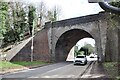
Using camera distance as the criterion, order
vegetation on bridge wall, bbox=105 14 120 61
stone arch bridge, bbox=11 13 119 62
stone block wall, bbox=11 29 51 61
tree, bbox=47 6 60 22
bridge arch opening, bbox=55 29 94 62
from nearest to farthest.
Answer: vegetation on bridge wall, bbox=105 14 120 61 < tree, bbox=47 6 60 22 < stone arch bridge, bbox=11 13 119 62 < stone block wall, bbox=11 29 51 61 < bridge arch opening, bbox=55 29 94 62

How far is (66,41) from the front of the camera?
35438 mm

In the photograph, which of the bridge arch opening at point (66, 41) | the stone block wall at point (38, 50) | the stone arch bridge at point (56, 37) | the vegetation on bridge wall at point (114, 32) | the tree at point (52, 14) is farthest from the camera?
the bridge arch opening at point (66, 41)

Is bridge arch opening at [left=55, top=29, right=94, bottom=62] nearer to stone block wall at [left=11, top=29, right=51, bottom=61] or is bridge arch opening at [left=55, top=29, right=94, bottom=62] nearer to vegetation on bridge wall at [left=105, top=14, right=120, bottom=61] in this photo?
stone block wall at [left=11, top=29, right=51, bottom=61]

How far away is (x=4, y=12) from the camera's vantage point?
20422mm

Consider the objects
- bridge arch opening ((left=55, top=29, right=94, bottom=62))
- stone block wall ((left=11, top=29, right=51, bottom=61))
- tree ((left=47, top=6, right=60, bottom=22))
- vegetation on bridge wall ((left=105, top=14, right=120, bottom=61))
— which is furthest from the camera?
bridge arch opening ((left=55, top=29, right=94, bottom=62))

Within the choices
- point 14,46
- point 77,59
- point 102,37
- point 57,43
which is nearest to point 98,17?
point 102,37

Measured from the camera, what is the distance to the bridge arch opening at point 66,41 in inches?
1305

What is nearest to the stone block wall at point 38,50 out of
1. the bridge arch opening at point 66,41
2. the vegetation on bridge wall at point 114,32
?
the bridge arch opening at point 66,41

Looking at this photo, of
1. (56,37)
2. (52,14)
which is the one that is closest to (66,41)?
(56,37)

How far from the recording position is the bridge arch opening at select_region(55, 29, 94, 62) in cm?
3315

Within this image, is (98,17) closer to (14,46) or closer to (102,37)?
(102,37)

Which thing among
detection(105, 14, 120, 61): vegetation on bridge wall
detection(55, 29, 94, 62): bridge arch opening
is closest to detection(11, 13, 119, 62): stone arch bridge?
detection(55, 29, 94, 62): bridge arch opening

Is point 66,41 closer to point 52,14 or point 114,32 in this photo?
point 52,14

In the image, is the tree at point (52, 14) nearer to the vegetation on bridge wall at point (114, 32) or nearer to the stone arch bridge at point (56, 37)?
the stone arch bridge at point (56, 37)
